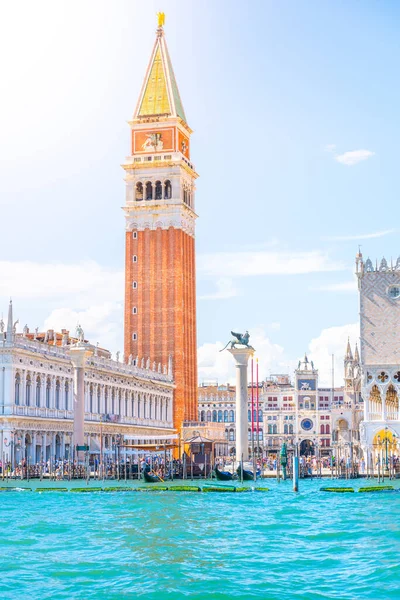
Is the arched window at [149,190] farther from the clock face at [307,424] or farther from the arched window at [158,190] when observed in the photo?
the clock face at [307,424]

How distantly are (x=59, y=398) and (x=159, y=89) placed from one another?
31425 mm

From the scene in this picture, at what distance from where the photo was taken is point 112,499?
3809cm

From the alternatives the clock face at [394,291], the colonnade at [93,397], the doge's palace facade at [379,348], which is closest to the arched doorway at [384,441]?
the doge's palace facade at [379,348]

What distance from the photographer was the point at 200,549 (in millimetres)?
23109

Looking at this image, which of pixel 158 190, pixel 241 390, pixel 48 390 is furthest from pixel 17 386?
pixel 158 190

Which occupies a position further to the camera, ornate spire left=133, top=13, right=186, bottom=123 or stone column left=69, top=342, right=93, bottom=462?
ornate spire left=133, top=13, right=186, bottom=123

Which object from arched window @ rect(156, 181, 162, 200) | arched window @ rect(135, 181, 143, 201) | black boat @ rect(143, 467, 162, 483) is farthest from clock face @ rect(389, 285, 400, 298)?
arched window @ rect(135, 181, 143, 201)

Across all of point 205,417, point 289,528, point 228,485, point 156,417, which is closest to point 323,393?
point 205,417

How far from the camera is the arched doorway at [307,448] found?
324 ft

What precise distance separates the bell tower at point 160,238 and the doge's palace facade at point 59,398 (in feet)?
9.06

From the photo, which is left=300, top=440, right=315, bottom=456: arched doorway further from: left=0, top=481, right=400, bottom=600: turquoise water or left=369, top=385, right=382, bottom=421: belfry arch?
left=0, top=481, right=400, bottom=600: turquoise water

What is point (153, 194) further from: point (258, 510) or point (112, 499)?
point (258, 510)

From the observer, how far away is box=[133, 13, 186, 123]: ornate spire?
78750mm

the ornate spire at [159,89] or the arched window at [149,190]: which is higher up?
the ornate spire at [159,89]
